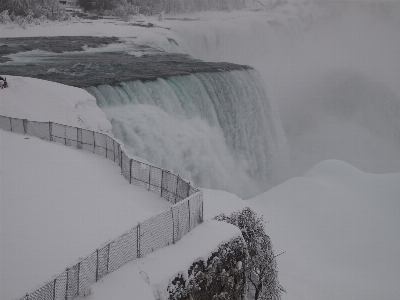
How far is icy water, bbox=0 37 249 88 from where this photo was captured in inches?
1216

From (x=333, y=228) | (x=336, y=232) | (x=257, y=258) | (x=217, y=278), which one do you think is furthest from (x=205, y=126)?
(x=217, y=278)

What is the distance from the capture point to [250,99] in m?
36.2

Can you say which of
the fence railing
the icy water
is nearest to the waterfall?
the icy water

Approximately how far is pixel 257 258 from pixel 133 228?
7.02 metres

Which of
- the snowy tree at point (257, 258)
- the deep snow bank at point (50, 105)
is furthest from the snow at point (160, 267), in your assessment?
the deep snow bank at point (50, 105)

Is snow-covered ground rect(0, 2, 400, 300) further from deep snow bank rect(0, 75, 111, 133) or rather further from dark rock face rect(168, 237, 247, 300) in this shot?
dark rock face rect(168, 237, 247, 300)

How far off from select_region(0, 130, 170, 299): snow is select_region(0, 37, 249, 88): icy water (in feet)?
Result: 37.9

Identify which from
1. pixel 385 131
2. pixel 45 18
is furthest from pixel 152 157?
pixel 45 18

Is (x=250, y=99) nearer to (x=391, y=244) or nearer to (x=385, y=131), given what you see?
(x=391, y=244)

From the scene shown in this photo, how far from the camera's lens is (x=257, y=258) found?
645 inches

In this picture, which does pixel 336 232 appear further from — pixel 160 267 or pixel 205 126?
pixel 160 267

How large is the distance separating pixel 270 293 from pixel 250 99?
21903 millimetres

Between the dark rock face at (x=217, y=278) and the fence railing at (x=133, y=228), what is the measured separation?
1.10 metres

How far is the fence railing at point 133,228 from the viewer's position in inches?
371
